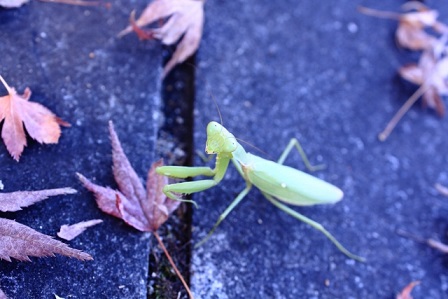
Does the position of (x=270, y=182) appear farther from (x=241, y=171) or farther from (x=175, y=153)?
(x=175, y=153)

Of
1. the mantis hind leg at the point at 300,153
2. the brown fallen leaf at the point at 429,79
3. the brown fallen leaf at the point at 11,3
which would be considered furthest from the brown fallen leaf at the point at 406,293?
the brown fallen leaf at the point at 11,3

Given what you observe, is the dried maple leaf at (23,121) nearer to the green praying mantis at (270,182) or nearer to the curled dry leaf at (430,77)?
the green praying mantis at (270,182)

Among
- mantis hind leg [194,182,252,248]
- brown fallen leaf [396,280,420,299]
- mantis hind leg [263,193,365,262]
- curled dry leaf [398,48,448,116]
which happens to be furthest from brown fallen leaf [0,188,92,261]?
curled dry leaf [398,48,448,116]

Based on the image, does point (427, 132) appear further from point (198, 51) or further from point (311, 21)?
point (198, 51)

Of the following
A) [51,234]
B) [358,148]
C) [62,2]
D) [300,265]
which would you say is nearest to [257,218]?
[300,265]

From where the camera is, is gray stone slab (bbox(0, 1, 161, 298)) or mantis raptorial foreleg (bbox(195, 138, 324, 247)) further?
mantis raptorial foreleg (bbox(195, 138, 324, 247))

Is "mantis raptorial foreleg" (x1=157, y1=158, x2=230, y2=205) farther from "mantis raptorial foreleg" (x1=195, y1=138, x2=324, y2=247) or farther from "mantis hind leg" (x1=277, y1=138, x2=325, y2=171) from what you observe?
"mantis hind leg" (x1=277, y1=138, x2=325, y2=171)

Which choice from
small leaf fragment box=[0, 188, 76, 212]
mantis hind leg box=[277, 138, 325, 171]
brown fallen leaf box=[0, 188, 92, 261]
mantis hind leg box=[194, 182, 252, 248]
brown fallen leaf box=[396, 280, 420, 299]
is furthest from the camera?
mantis hind leg box=[277, 138, 325, 171]
